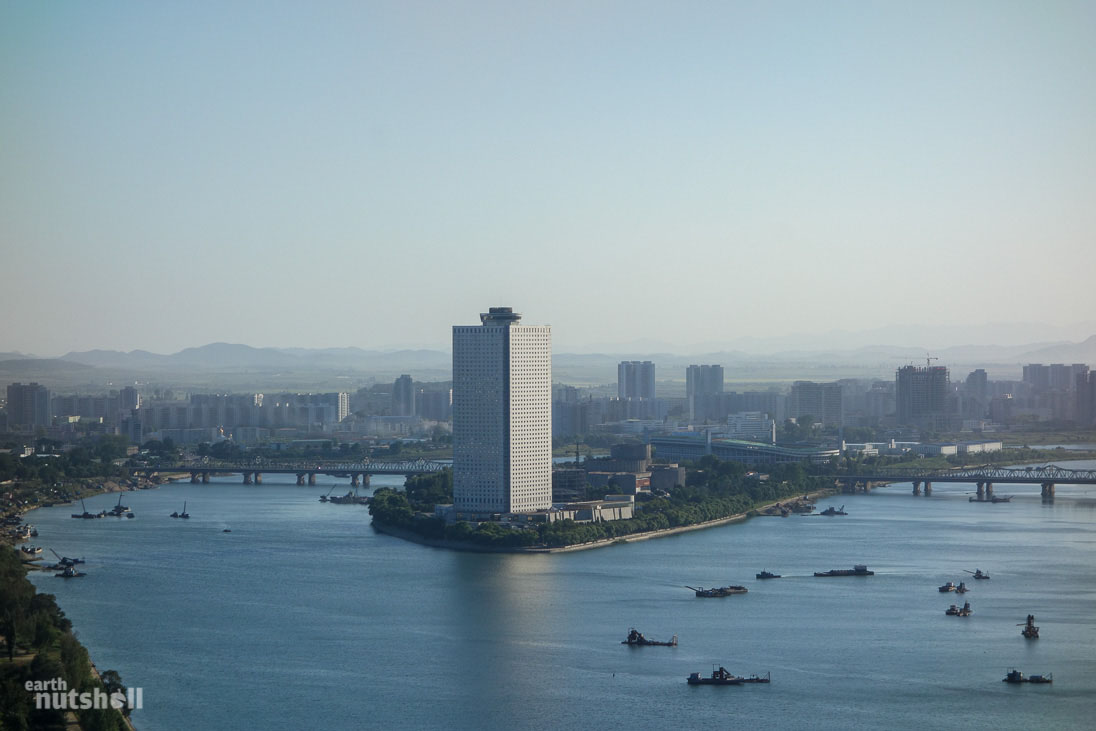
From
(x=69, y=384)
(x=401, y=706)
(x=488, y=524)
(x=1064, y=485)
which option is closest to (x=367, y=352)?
(x=69, y=384)

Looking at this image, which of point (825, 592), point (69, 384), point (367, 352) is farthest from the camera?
point (367, 352)

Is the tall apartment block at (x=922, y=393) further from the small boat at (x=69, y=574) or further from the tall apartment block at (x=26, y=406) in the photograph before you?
the small boat at (x=69, y=574)

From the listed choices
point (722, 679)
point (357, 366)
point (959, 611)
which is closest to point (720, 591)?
point (959, 611)

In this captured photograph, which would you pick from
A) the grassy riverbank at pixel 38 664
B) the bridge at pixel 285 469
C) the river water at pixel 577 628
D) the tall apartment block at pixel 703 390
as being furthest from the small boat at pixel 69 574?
the tall apartment block at pixel 703 390

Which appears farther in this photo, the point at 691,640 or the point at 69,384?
the point at 69,384

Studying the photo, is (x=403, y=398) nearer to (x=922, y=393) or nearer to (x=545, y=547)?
(x=922, y=393)

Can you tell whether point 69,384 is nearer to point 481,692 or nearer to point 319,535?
point 319,535
